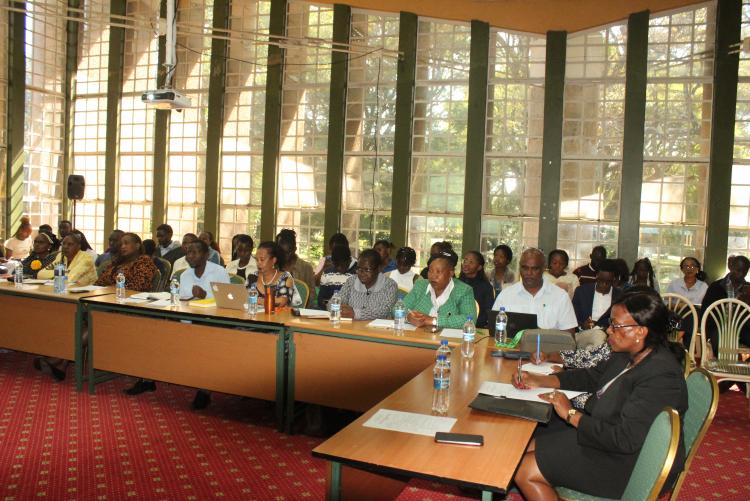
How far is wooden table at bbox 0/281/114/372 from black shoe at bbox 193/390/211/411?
116 cm

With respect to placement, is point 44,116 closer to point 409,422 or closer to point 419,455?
point 409,422

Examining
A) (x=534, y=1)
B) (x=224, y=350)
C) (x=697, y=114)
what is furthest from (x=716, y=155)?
(x=224, y=350)

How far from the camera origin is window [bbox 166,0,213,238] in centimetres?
1120

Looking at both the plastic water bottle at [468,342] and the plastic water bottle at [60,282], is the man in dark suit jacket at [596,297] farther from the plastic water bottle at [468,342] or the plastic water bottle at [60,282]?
the plastic water bottle at [60,282]

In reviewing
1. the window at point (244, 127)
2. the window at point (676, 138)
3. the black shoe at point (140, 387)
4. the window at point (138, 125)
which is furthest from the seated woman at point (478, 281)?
the window at point (138, 125)

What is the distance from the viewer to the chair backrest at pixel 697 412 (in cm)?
246

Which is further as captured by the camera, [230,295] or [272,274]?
[272,274]

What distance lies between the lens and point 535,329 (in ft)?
12.9

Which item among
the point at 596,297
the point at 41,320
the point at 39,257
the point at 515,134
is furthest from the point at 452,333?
the point at 515,134

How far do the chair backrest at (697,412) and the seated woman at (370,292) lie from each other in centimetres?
272

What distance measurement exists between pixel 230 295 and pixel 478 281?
7.83ft

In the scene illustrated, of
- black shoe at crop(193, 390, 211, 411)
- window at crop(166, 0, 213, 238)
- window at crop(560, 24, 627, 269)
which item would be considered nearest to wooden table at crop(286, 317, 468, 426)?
black shoe at crop(193, 390, 211, 411)

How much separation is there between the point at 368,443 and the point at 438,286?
256 centimetres

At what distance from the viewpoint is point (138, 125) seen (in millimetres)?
11773
